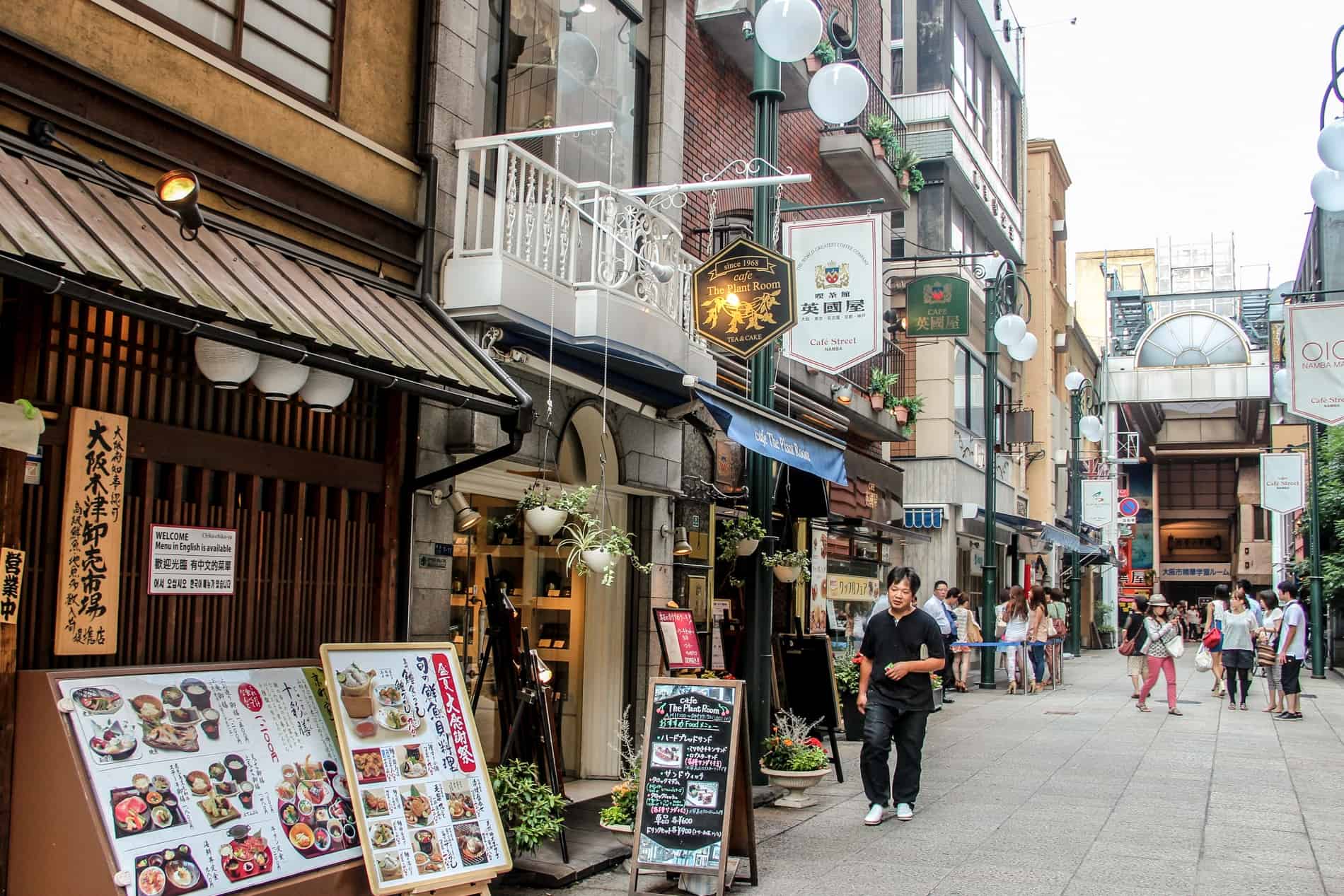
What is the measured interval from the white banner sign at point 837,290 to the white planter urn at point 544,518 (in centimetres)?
491

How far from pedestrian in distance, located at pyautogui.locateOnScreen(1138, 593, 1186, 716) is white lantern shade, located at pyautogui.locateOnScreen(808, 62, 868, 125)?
10.2 metres

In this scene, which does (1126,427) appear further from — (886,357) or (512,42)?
(512,42)

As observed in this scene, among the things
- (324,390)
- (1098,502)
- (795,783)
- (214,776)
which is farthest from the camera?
(1098,502)

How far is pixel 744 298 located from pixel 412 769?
17.7ft

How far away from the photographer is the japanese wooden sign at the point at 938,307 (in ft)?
65.0

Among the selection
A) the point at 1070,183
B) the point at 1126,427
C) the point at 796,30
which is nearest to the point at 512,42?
the point at 796,30

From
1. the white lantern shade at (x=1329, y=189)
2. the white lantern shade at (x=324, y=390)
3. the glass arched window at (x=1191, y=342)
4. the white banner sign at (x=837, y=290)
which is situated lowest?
the white lantern shade at (x=324, y=390)

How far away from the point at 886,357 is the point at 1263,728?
9.20m

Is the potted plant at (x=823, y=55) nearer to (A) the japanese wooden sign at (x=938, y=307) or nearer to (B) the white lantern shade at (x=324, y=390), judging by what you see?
(A) the japanese wooden sign at (x=938, y=307)

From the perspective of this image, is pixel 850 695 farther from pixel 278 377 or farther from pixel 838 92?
pixel 278 377

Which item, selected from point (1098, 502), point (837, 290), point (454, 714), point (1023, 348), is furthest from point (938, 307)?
point (1098, 502)

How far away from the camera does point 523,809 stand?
764 centimetres

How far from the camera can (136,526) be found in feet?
21.3

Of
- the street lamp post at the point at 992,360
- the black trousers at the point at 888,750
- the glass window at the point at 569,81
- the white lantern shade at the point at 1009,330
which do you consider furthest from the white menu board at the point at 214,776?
the white lantern shade at the point at 1009,330
